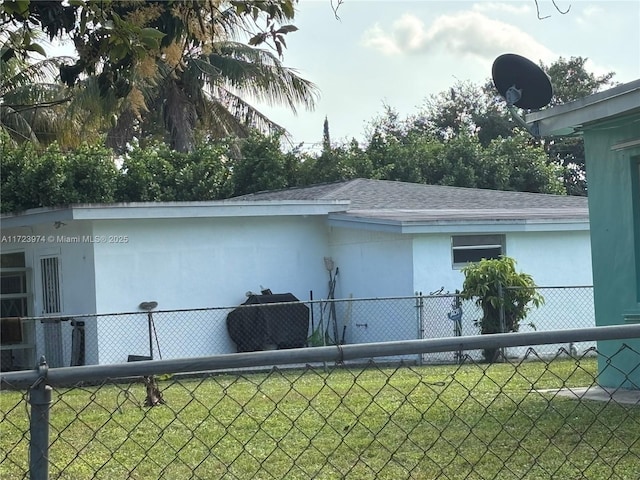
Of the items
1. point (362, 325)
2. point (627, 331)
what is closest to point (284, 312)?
point (362, 325)

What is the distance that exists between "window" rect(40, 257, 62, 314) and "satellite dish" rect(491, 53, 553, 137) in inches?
400

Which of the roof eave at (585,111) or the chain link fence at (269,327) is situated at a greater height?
the roof eave at (585,111)

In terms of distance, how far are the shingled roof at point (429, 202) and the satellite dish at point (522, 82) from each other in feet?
21.8

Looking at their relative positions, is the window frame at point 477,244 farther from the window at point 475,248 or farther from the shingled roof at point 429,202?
the shingled roof at point 429,202

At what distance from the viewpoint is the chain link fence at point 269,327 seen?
1684 centimetres

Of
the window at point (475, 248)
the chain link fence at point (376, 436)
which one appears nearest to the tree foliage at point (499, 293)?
the window at point (475, 248)

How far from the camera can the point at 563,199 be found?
23.3m

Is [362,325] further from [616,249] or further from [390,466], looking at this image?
[390,466]

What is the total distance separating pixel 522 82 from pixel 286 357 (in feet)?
27.7

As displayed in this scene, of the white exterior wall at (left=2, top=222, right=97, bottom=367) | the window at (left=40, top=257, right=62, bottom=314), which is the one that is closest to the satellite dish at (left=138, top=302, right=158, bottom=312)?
the white exterior wall at (left=2, top=222, right=97, bottom=367)

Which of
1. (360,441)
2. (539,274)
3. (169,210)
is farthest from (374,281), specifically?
(360,441)

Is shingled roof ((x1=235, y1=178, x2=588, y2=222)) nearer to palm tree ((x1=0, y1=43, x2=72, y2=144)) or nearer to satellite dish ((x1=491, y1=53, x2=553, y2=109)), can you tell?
palm tree ((x1=0, y1=43, x2=72, y2=144))

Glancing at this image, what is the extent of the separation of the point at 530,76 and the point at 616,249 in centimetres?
217

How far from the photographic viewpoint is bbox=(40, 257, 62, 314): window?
1827cm
